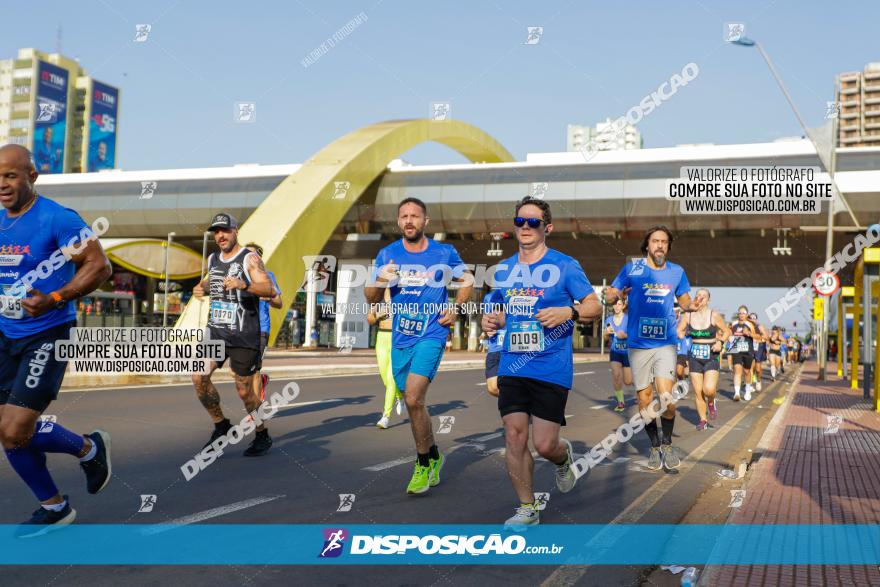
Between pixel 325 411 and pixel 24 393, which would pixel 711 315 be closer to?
pixel 325 411

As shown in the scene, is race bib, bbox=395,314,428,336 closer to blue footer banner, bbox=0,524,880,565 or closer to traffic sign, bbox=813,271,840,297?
blue footer banner, bbox=0,524,880,565

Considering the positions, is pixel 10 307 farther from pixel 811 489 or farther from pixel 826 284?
pixel 826 284

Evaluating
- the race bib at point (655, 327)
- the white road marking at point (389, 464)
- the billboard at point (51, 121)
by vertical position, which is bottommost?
the white road marking at point (389, 464)

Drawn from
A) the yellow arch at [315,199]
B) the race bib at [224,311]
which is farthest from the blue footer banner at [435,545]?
the yellow arch at [315,199]

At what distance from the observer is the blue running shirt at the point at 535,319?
4793mm

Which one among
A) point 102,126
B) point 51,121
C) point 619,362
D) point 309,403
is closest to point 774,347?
point 619,362

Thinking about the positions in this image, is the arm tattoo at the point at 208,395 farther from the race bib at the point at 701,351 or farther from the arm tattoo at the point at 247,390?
the race bib at the point at 701,351

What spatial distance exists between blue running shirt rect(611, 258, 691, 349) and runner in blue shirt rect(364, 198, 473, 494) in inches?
77.3

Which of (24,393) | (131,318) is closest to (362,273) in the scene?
(131,318)

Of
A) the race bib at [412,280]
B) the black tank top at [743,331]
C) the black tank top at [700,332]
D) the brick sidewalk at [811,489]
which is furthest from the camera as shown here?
the black tank top at [743,331]

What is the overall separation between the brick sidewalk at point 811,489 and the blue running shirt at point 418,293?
2.45m

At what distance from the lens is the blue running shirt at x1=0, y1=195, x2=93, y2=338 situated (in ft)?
14.1

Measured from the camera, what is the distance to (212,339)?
23.7ft

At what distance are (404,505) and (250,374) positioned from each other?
248cm
